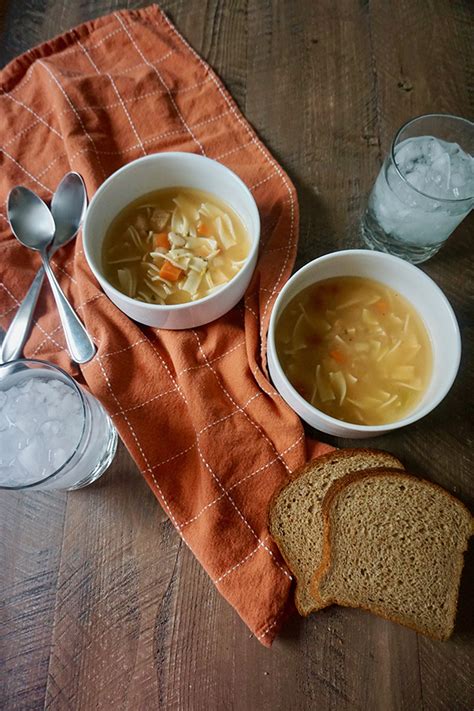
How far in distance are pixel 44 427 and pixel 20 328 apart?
0.27 metres

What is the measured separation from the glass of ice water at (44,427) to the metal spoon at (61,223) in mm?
164

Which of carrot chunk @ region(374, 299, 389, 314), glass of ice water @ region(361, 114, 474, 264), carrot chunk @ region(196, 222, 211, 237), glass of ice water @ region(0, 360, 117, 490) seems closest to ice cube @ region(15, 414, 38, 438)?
glass of ice water @ region(0, 360, 117, 490)

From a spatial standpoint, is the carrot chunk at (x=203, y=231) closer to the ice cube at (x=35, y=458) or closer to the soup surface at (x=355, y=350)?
the soup surface at (x=355, y=350)

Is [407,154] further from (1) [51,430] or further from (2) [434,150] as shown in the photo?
(1) [51,430]

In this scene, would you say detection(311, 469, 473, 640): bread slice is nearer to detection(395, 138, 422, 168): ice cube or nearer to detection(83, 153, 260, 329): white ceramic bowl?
detection(83, 153, 260, 329): white ceramic bowl

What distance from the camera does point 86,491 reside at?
1123 mm

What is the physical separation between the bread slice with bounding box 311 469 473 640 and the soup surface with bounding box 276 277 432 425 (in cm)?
14

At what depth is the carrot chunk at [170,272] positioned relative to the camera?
46.4 inches

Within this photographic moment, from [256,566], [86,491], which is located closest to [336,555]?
[256,566]

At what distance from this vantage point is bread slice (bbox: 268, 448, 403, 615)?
1.04 m

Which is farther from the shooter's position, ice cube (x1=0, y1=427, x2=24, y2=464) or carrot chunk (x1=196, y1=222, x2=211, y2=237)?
carrot chunk (x1=196, y1=222, x2=211, y2=237)

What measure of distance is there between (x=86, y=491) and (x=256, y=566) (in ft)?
1.21

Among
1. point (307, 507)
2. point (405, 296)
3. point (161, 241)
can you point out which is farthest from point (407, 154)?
point (307, 507)

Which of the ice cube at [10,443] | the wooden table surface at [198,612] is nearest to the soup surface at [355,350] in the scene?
the wooden table surface at [198,612]
